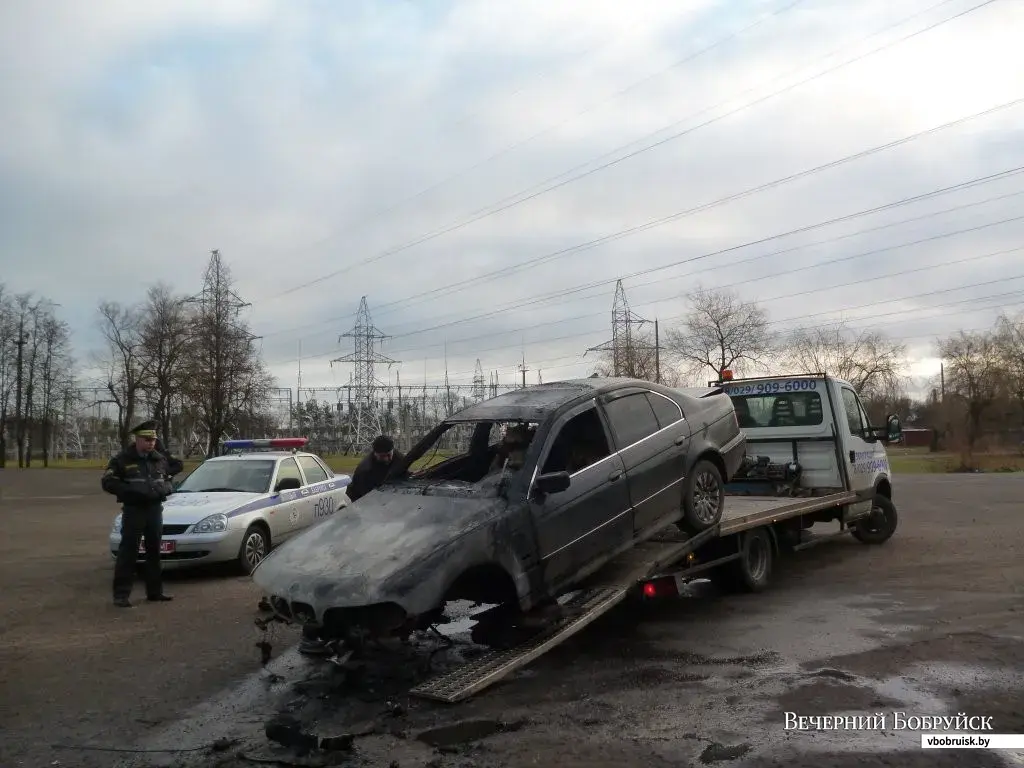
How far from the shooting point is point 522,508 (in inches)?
228

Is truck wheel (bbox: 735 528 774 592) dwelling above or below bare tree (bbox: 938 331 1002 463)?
below

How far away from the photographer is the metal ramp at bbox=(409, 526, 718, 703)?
4.98 meters

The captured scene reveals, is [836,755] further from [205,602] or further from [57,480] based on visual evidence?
[57,480]

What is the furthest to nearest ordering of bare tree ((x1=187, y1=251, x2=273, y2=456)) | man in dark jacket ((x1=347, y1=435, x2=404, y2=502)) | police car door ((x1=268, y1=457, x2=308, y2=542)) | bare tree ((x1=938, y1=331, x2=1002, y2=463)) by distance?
bare tree ((x1=938, y1=331, x2=1002, y2=463)) → bare tree ((x1=187, y1=251, x2=273, y2=456)) → police car door ((x1=268, y1=457, x2=308, y2=542)) → man in dark jacket ((x1=347, y1=435, x2=404, y2=502))

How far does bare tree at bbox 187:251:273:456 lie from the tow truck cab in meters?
22.9

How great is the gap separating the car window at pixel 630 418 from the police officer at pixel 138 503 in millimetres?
4911

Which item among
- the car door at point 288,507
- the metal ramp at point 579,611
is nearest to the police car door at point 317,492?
the car door at point 288,507

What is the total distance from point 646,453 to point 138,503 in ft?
17.5

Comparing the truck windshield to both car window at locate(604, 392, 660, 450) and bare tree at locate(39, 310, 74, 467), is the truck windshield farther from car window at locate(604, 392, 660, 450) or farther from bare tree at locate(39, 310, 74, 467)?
bare tree at locate(39, 310, 74, 467)

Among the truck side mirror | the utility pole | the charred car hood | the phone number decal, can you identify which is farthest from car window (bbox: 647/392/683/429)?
the utility pole

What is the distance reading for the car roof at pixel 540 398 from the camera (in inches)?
263

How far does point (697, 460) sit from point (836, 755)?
3471 millimetres

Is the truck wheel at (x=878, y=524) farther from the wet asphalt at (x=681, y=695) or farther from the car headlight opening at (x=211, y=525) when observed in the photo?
the car headlight opening at (x=211, y=525)

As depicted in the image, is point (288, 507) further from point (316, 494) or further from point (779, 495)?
point (779, 495)
